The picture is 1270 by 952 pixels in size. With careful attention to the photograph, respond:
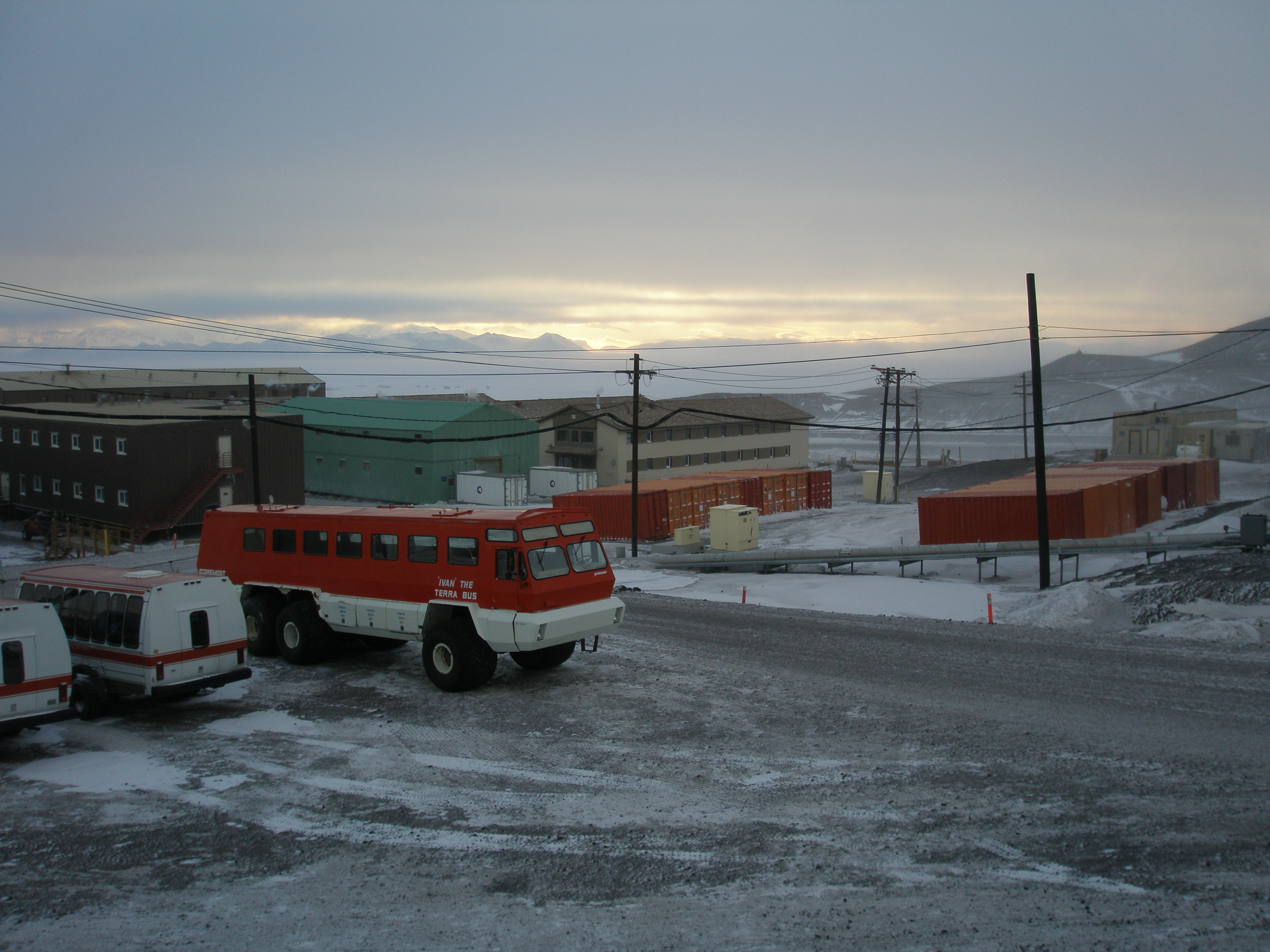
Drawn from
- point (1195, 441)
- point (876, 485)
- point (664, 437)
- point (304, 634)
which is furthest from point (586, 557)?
point (1195, 441)

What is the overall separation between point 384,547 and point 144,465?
3274 cm

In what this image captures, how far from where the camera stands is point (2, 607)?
36.9ft

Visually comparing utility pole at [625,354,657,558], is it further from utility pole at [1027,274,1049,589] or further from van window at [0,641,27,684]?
van window at [0,641,27,684]

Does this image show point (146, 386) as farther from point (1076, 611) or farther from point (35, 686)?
point (1076, 611)

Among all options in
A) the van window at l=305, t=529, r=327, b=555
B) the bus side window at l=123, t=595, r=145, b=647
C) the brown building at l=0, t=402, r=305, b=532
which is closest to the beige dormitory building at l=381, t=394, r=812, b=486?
the brown building at l=0, t=402, r=305, b=532

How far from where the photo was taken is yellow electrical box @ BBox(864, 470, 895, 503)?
6119cm

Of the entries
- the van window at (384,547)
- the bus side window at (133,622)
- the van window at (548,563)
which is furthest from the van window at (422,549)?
the bus side window at (133,622)

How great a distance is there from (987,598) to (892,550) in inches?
324

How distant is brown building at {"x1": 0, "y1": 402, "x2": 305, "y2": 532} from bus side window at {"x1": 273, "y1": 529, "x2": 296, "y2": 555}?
1017 inches

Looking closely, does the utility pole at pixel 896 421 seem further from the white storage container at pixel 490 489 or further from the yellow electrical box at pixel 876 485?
the white storage container at pixel 490 489

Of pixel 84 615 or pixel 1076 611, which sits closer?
pixel 84 615

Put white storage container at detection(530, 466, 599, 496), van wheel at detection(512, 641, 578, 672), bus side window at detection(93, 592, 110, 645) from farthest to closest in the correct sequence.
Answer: white storage container at detection(530, 466, 599, 496) → van wheel at detection(512, 641, 578, 672) → bus side window at detection(93, 592, 110, 645)

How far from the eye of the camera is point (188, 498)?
43344 mm

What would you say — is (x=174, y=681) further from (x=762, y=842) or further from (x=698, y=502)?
(x=698, y=502)
